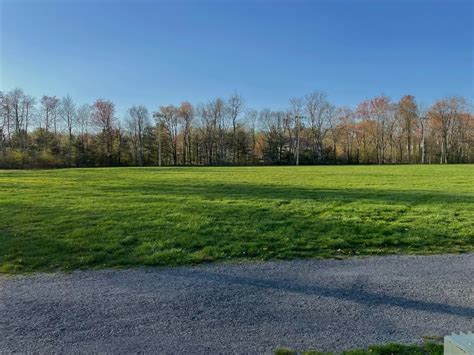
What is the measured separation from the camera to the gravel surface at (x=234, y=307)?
11.3ft

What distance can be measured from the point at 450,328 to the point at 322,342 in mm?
1506

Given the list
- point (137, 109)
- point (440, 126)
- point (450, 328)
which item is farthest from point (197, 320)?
point (440, 126)

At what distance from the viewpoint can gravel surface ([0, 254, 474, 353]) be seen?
3.44 meters

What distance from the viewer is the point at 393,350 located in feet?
10.5

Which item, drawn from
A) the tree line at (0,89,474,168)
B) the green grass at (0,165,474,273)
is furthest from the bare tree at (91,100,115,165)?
the green grass at (0,165,474,273)

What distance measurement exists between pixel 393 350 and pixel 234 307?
6.07 feet

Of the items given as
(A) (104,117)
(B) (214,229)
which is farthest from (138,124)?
(B) (214,229)

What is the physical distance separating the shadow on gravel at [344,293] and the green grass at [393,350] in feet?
3.18

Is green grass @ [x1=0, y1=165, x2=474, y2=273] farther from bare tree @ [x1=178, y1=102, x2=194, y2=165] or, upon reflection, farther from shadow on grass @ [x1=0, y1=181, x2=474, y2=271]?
bare tree @ [x1=178, y1=102, x2=194, y2=165]

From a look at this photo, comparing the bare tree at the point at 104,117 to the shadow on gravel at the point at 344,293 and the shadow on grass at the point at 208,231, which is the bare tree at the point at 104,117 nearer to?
the shadow on grass at the point at 208,231

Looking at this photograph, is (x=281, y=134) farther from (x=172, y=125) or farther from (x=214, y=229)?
(x=214, y=229)

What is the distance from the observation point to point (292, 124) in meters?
79.2

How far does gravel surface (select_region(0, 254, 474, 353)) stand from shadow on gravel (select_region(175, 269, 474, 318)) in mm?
15

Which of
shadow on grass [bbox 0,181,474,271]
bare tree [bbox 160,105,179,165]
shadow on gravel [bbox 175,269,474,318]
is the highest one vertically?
bare tree [bbox 160,105,179,165]
